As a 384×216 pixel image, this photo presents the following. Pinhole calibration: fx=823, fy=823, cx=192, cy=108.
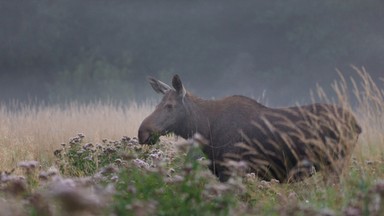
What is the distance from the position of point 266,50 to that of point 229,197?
3746cm

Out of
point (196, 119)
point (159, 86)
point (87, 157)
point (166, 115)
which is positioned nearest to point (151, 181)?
point (166, 115)

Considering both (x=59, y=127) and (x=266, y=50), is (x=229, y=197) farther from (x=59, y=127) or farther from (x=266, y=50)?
(x=266, y=50)

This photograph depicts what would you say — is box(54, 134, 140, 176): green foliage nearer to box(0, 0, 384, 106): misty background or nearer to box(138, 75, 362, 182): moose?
box(138, 75, 362, 182): moose

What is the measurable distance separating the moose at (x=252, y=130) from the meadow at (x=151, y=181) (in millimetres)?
209

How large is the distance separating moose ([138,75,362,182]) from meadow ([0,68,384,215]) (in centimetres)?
21

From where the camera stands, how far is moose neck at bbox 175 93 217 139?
9.62 metres

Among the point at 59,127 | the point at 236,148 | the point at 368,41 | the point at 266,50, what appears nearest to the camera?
the point at 236,148

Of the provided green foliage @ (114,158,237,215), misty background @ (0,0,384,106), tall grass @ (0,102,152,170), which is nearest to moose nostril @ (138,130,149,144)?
tall grass @ (0,102,152,170)

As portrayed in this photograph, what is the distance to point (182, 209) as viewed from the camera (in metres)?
4.84

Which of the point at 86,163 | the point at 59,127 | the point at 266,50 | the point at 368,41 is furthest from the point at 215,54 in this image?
the point at 86,163

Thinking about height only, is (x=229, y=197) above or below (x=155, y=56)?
above

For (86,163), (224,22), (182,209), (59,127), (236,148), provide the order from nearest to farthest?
(182,209) → (236,148) → (86,163) → (59,127) → (224,22)

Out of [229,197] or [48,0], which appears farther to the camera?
[48,0]

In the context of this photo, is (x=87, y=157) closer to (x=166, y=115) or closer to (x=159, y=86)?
(x=166, y=115)
